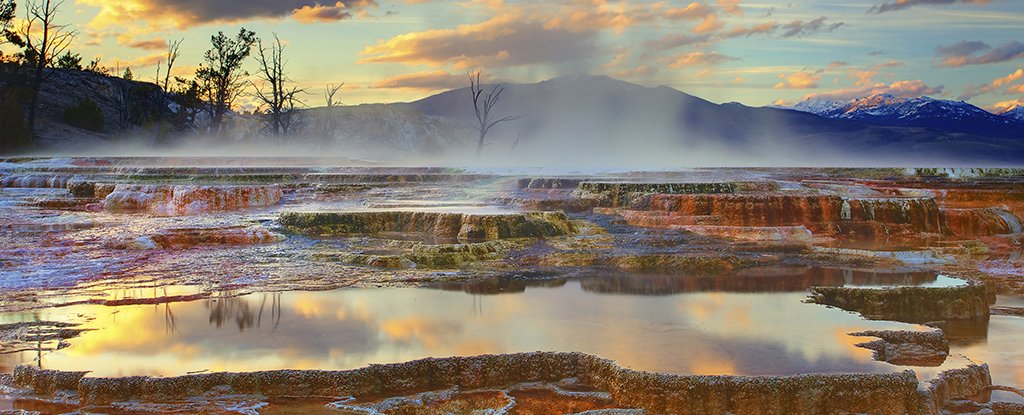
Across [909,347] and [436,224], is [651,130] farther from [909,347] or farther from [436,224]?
[909,347]

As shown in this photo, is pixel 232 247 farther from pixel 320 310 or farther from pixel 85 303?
pixel 320 310

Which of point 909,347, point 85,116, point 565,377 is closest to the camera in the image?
point 565,377

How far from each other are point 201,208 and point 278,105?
1264 inches

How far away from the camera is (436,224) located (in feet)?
46.6

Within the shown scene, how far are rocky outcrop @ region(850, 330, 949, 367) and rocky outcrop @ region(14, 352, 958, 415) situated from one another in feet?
1.60

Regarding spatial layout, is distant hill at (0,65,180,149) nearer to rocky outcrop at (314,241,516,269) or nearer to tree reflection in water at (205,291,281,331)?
rocky outcrop at (314,241,516,269)

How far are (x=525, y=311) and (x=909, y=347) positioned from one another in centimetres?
304

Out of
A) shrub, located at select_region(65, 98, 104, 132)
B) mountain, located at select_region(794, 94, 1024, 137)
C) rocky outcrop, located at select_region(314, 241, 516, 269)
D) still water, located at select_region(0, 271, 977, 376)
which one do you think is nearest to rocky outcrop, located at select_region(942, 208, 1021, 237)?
still water, located at select_region(0, 271, 977, 376)

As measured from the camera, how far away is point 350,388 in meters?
5.68

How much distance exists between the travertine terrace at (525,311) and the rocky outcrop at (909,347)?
2cm

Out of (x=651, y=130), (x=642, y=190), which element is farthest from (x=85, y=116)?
(x=651, y=130)

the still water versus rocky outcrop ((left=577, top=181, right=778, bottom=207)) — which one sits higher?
rocky outcrop ((left=577, top=181, right=778, bottom=207))

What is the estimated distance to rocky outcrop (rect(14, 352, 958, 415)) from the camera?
5340mm

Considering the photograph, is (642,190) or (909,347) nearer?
(909,347)
